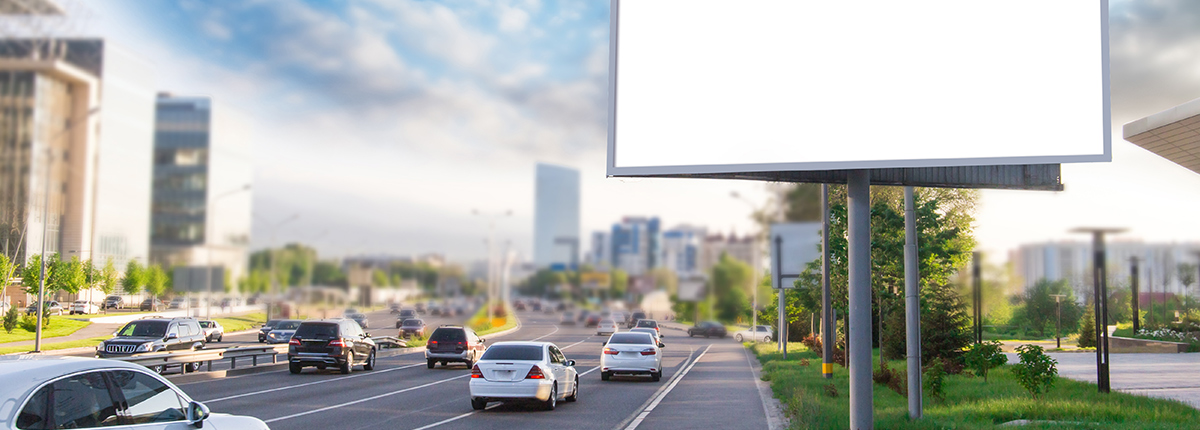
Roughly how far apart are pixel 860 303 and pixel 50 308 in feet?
127

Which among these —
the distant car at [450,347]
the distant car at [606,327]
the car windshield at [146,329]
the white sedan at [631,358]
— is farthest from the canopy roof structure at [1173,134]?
the distant car at [606,327]

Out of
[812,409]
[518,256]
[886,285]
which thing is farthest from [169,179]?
[812,409]

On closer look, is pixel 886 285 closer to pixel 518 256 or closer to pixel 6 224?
pixel 518 256

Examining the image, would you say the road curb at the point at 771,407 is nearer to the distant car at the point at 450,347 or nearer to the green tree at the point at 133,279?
the distant car at the point at 450,347

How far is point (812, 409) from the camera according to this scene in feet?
45.7

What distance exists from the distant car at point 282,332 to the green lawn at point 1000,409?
29.1 metres

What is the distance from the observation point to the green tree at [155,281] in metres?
40.9

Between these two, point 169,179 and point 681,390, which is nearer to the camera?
point 681,390

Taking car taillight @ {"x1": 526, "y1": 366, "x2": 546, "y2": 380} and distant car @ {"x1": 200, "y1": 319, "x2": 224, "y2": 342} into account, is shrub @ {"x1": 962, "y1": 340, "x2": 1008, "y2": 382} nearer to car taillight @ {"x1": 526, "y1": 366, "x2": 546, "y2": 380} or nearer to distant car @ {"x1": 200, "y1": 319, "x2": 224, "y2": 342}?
car taillight @ {"x1": 526, "y1": 366, "x2": 546, "y2": 380}

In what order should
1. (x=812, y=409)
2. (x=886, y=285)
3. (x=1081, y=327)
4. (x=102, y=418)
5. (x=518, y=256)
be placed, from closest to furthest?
1. (x=102, y=418)
2. (x=812, y=409)
3. (x=886, y=285)
4. (x=1081, y=327)
5. (x=518, y=256)

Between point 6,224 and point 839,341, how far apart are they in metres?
37.5

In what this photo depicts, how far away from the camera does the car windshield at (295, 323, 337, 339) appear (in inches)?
1069

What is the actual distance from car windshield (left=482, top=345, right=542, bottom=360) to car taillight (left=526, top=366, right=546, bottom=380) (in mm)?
384

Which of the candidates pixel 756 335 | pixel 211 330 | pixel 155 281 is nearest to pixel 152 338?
pixel 155 281
